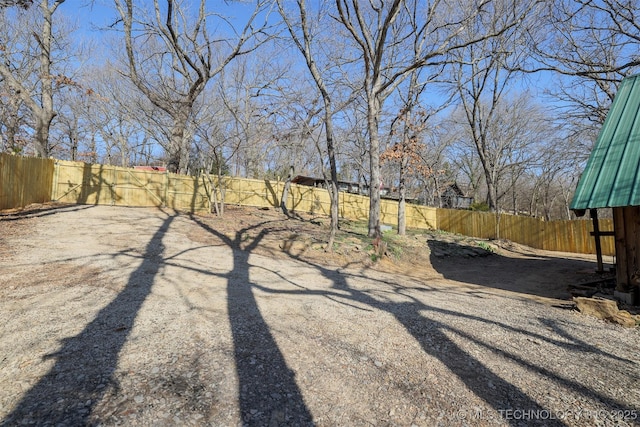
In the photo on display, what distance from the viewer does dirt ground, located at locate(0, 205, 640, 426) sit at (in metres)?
2.18

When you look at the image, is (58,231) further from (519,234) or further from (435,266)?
(519,234)

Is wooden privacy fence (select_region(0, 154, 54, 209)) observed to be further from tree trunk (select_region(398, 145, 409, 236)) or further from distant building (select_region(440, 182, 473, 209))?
distant building (select_region(440, 182, 473, 209))

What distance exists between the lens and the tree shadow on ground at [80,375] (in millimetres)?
1961

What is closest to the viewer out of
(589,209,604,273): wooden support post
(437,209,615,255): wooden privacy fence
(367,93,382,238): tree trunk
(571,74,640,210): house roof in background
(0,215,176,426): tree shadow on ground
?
(0,215,176,426): tree shadow on ground

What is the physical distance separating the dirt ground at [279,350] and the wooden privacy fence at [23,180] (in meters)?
5.21

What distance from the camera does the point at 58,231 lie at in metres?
8.70

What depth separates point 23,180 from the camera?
11.4m

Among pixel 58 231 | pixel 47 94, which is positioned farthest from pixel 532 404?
pixel 47 94

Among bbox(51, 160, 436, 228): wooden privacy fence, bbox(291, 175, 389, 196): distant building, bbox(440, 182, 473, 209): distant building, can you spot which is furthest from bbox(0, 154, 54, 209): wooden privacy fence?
bbox(440, 182, 473, 209): distant building

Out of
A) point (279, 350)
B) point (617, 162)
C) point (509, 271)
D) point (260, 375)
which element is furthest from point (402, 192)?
point (260, 375)

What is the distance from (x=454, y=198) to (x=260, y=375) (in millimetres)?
47045

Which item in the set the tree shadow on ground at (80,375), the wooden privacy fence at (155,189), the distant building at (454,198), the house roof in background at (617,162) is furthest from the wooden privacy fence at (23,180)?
the distant building at (454,198)

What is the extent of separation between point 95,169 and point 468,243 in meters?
18.8

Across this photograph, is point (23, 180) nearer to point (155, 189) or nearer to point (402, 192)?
point (155, 189)
